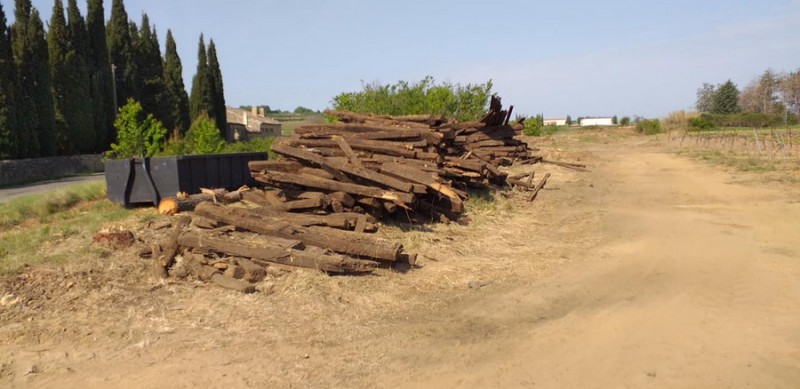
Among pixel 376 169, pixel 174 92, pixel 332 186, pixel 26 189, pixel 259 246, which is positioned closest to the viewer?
pixel 259 246

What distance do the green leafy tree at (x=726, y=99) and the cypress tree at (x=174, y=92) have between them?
73.3 metres

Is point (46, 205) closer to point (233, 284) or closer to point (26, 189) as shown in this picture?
point (233, 284)

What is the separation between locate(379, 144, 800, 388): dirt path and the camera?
4.33 m

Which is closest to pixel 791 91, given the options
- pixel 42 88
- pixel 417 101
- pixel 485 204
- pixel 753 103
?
pixel 753 103

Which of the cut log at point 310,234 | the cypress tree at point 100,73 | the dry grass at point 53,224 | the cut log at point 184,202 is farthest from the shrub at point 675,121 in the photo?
the dry grass at point 53,224

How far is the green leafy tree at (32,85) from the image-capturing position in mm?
27688

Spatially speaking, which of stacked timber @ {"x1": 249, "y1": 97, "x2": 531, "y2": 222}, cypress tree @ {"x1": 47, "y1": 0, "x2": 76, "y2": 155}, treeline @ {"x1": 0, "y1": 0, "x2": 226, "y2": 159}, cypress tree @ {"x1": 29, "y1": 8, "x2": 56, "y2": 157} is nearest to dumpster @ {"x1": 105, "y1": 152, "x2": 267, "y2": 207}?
stacked timber @ {"x1": 249, "y1": 97, "x2": 531, "y2": 222}

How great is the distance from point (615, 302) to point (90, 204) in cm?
843

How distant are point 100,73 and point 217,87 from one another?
1394 centimetres

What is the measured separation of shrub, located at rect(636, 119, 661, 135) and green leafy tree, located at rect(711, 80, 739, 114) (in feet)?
53.8

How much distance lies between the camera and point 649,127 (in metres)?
70.6

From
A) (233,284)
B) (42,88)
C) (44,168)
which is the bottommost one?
(233,284)

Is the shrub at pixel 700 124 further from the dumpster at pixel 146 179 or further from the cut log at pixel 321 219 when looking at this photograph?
the dumpster at pixel 146 179

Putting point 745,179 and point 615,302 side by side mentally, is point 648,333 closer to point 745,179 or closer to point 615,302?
point 615,302
